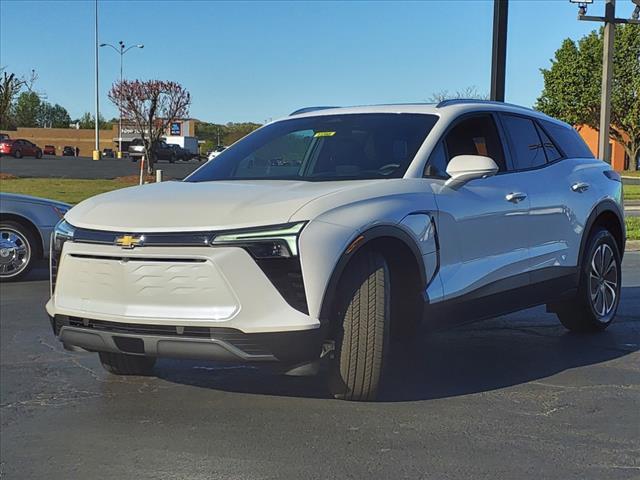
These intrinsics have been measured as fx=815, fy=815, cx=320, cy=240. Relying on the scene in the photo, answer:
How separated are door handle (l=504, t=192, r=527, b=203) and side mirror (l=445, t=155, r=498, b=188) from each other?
17.2 inches

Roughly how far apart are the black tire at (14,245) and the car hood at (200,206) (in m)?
4.98

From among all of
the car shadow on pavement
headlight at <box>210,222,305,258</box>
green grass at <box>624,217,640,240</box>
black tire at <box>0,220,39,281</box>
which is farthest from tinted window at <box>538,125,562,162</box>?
green grass at <box>624,217,640,240</box>

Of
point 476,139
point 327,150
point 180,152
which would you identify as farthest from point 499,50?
point 180,152

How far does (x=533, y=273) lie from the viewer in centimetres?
549

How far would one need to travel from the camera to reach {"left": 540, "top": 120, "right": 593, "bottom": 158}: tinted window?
6.18 metres

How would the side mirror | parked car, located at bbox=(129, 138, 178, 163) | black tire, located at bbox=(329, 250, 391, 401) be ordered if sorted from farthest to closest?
parked car, located at bbox=(129, 138, 178, 163) < the side mirror < black tire, located at bbox=(329, 250, 391, 401)

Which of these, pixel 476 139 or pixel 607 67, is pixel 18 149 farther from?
pixel 476 139

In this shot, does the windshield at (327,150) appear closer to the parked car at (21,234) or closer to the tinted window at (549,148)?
the tinted window at (549,148)

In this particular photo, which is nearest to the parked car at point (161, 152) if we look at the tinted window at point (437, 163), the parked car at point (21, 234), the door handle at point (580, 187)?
the parked car at point (21, 234)

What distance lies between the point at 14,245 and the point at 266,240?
6.13 m

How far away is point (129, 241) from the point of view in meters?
3.94

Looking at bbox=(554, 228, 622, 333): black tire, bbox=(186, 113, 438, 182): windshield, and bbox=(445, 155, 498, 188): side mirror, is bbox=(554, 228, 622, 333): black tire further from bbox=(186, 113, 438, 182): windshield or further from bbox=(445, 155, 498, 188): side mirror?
bbox=(186, 113, 438, 182): windshield

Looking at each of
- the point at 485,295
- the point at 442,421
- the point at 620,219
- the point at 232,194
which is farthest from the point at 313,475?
the point at 620,219

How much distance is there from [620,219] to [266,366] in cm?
384
